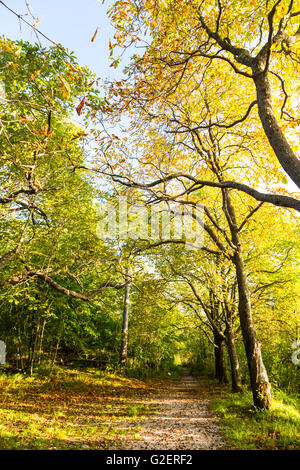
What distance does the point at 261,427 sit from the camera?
5.32m

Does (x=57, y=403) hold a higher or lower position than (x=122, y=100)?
lower

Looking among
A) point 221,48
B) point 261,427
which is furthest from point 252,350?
point 221,48

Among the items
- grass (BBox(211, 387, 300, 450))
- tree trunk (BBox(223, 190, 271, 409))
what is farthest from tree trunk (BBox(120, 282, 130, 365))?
tree trunk (BBox(223, 190, 271, 409))

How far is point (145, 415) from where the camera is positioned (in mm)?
7410

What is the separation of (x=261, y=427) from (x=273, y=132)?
5.96m

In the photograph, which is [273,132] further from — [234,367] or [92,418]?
[234,367]

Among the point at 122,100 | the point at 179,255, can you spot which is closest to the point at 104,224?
the point at 179,255

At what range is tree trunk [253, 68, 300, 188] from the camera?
3576 millimetres

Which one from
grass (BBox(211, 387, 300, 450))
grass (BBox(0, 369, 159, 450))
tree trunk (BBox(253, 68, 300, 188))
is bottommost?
grass (BBox(0, 369, 159, 450))

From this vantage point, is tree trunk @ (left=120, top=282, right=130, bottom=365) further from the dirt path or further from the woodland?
the dirt path

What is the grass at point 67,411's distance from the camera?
4.88 metres

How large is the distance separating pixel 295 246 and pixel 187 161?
5704 mm

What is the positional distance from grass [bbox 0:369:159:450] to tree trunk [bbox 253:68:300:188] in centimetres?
593
